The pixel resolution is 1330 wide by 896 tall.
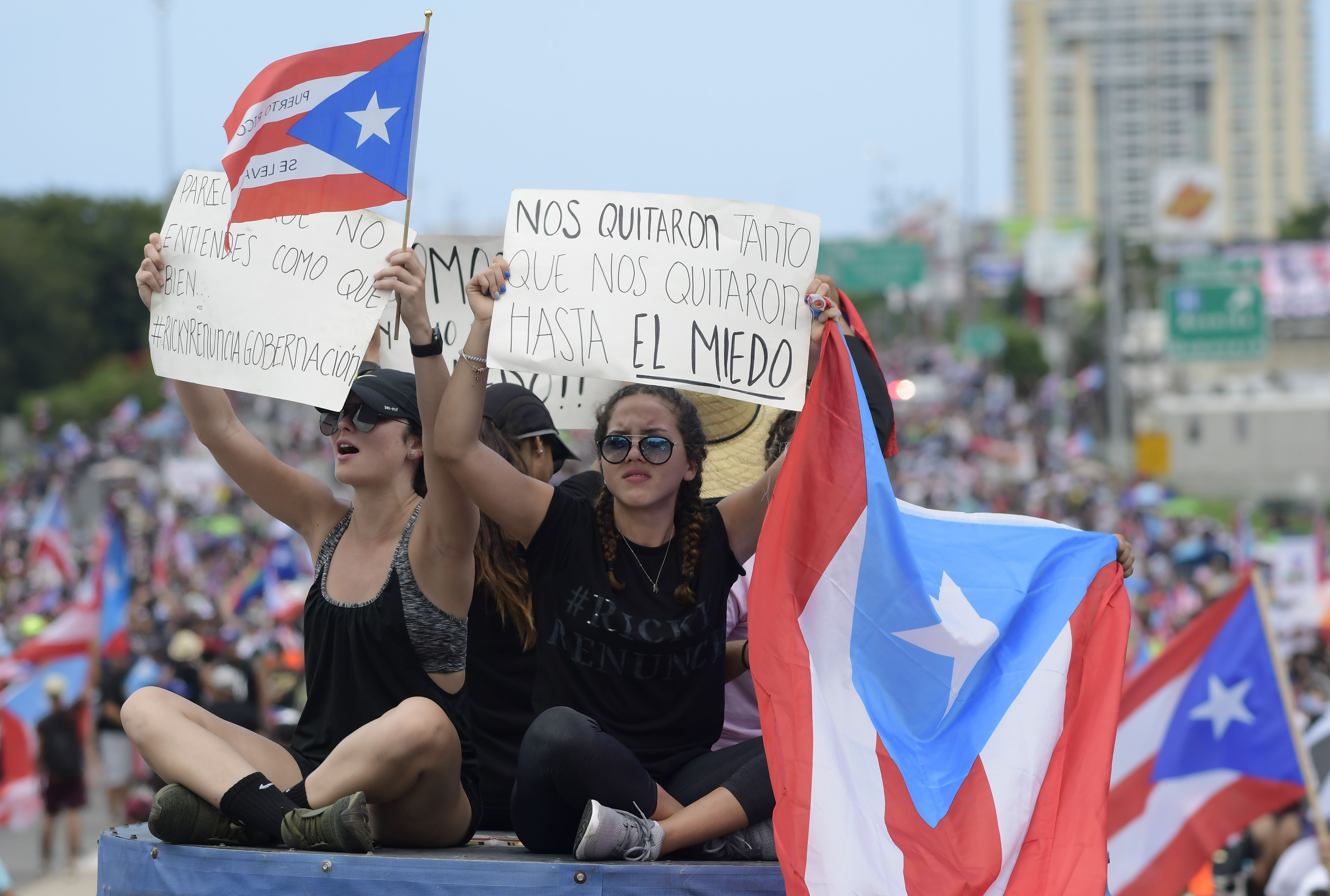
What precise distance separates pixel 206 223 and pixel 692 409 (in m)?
1.49

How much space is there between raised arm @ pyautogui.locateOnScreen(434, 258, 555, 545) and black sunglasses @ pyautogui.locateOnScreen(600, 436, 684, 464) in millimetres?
181

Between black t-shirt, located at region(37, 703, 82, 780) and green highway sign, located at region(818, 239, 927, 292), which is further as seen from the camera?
green highway sign, located at region(818, 239, 927, 292)

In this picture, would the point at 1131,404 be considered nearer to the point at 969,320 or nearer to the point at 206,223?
the point at 969,320

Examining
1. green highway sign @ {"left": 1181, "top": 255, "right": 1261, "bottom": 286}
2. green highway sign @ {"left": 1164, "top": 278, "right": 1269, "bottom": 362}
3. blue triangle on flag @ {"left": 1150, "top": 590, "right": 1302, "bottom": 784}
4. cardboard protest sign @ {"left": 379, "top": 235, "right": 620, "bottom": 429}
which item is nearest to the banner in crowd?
green highway sign @ {"left": 1181, "top": 255, "right": 1261, "bottom": 286}

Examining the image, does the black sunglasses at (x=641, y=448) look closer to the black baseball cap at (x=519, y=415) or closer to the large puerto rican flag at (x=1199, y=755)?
the black baseball cap at (x=519, y=415)

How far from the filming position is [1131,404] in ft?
187

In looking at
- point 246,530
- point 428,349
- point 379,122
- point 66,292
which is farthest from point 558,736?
point 66,292

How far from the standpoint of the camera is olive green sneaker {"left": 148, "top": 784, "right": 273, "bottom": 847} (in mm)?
3289

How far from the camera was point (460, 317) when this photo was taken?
516 cm

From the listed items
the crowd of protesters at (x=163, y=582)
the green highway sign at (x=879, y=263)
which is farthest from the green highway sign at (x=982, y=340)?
the crowd of protesters at (x=163, y=582)

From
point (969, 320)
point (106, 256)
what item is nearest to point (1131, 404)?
point (969, 320)

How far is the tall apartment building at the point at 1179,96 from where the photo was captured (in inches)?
5886

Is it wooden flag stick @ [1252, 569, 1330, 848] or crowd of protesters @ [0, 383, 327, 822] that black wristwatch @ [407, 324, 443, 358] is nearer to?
crowd of protesters @ [0, 383, 327, 822]

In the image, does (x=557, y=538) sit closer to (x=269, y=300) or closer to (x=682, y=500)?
(x=682, y=500)
